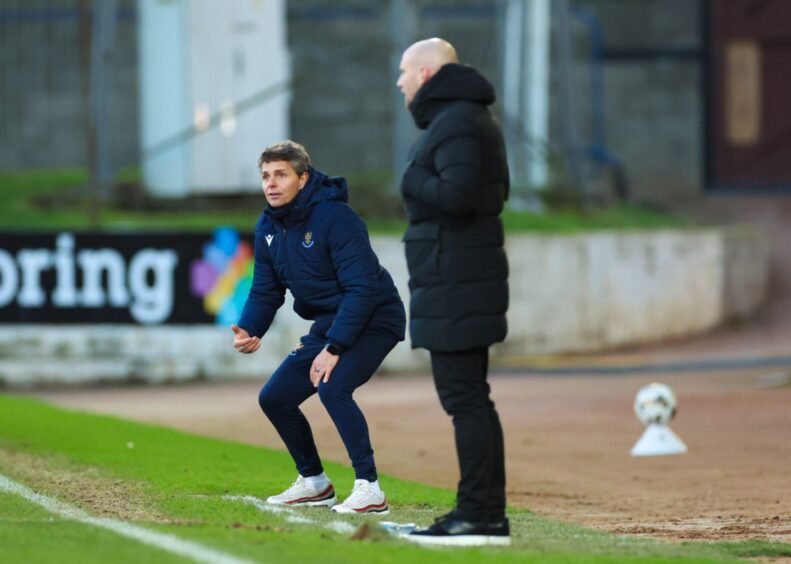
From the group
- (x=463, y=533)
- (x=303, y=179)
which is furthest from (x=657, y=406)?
(x=463, y=533)

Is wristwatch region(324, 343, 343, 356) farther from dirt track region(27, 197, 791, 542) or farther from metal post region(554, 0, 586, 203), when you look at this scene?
metal post region(554, 0, 586, 203)

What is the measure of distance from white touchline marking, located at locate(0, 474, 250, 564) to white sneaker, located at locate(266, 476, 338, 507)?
108 cm

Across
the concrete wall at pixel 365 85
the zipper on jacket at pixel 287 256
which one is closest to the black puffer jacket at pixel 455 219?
the zipper on jacket at pixel 287 256

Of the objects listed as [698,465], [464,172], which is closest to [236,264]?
[698,465]

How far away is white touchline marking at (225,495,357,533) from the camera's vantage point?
7.74m

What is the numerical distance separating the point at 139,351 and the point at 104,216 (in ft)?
11.9

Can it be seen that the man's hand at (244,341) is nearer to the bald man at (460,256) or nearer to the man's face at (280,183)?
the man's face at (280,183)

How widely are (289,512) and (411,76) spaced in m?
2.45

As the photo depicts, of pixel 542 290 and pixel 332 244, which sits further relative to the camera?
pixel 542 290

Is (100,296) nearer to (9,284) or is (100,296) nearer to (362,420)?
(9,284)

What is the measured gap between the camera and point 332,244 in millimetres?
8305

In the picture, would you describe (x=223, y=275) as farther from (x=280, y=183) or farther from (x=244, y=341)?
(x=280, y=183)

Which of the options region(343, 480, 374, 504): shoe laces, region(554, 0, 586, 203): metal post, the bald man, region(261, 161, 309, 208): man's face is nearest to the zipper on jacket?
region(261, 161, 309, 208): man's face

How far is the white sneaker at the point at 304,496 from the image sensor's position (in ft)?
28.9
